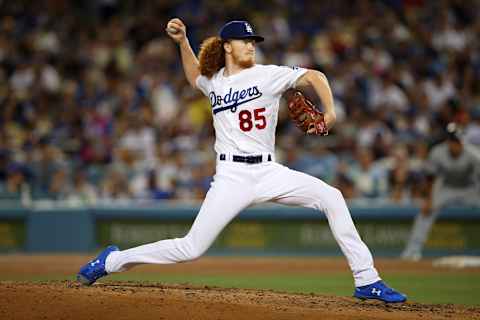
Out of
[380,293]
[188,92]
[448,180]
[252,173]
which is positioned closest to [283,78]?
[252,173]

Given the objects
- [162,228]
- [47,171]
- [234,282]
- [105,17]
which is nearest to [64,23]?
[105,17]

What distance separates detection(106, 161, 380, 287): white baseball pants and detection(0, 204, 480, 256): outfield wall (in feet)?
23.7

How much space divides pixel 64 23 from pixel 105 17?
2.66 ft

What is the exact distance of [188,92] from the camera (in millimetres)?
15281

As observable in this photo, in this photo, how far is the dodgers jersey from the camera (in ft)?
20.3

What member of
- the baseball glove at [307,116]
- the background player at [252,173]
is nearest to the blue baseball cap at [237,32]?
the background player at [252,173]

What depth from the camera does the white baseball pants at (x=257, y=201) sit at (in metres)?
6.10

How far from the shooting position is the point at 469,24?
1593cm

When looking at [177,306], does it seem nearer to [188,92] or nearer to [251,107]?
[251,107]

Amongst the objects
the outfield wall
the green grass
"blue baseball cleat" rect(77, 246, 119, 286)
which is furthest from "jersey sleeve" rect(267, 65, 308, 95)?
the outfield wall

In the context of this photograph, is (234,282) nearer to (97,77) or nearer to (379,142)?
(379,142)

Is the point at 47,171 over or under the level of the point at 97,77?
under

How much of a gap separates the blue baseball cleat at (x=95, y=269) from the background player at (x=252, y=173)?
29 cm

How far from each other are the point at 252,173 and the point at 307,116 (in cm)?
53
